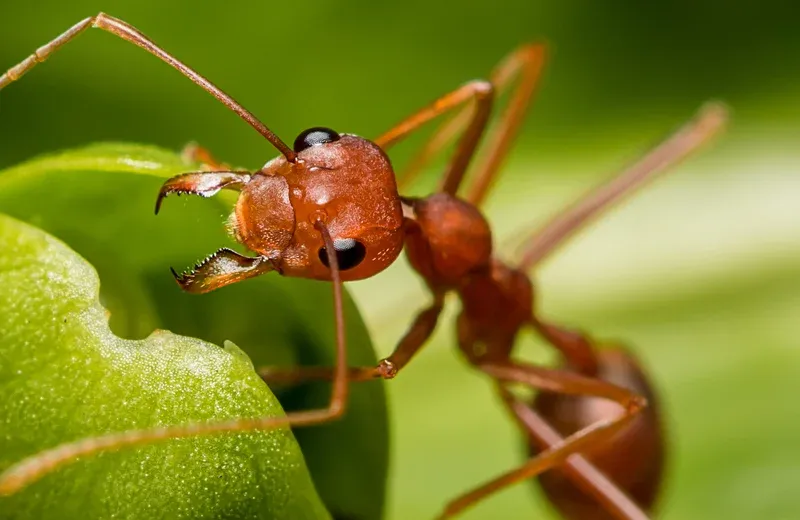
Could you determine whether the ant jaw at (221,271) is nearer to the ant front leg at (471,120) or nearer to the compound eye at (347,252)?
the compound eye at (347,252)

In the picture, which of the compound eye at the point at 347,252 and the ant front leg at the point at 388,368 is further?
the compound eye at the point at 347,252

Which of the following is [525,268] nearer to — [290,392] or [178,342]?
[290,392]

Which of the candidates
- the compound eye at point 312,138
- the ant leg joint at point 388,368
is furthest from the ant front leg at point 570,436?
the compound eye at point 312,138

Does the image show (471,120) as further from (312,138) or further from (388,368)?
(388,368)

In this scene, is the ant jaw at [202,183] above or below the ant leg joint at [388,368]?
above

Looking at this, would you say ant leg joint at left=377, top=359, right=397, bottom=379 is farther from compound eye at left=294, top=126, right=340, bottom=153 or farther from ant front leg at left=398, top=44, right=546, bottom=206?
ant front leg at left=398, top=44, right=546, bottom=206

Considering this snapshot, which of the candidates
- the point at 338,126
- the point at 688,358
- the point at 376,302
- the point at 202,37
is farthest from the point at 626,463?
the point at 202,37

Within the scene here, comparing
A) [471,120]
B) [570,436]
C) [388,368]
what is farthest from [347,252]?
[570,436]
